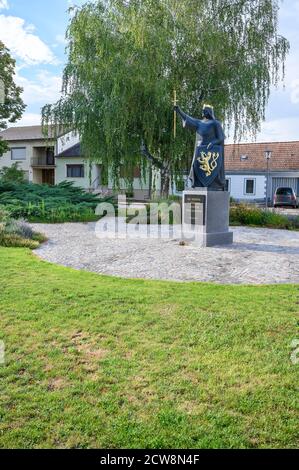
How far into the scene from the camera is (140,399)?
2.93 m

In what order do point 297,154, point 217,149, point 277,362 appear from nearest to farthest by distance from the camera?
point 277,362
point 217,149
point 297,154

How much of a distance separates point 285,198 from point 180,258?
1864 cm

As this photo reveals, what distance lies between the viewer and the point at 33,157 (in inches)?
1526

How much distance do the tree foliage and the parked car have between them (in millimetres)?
17054

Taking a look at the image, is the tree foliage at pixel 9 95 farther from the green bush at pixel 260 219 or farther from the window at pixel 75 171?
the green bush at pixel 260 219

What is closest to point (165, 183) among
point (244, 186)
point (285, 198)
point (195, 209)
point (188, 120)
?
point (188, 120)

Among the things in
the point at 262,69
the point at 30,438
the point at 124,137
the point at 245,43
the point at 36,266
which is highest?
the point at 245,43

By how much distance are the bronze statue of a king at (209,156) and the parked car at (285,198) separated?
52.2ft

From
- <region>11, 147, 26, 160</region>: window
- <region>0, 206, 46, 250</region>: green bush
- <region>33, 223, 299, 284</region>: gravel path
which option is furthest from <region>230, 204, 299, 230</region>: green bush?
<region>11, 147, 26, 160</region>: window

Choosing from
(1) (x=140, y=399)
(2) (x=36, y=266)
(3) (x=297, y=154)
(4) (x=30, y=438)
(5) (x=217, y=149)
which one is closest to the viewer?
(4) (x=30, y=438)

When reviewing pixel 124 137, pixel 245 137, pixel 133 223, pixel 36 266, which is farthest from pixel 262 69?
pixel 36 266

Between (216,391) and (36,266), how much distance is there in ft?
14.2

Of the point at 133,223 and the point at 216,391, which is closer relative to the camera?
the point at 216,391

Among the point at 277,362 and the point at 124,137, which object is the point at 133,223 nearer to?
the point at 124,137
